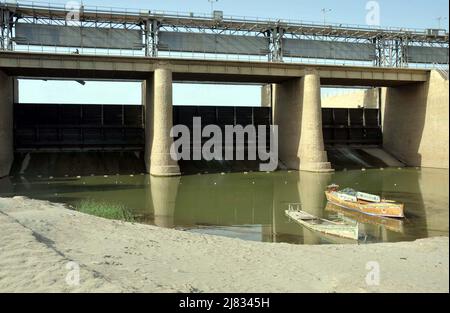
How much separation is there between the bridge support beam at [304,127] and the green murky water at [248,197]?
2151mm

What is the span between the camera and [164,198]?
23250mm

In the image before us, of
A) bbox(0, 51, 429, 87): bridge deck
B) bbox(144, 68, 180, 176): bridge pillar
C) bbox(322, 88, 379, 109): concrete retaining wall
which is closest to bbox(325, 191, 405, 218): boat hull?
bbox(144, 68, 180, 176): bridge pillar

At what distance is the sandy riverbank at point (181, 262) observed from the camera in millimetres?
6328

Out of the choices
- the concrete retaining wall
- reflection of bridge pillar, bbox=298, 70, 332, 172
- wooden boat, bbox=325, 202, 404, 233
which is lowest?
wooden boat, bbox=325, 202, 404, 233

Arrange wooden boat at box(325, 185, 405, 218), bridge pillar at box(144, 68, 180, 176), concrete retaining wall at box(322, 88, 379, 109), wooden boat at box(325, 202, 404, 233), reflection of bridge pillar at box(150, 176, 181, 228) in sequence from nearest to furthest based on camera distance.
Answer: wooden boat at box(325, 202, 404, 233), wooden boat at box(325, 185, 405, 218), reflection of bridge pillar at box(150, 176, 181, 228), bridge pillar at box(144, 68, 180, 176), concrete retaining wall at box(322, 88, 379, 109)

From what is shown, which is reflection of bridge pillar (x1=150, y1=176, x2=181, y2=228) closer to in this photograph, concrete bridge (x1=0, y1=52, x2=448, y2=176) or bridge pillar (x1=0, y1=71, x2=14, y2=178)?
concrete bridge (x1=0, y1=52, x2=448, y2=176)

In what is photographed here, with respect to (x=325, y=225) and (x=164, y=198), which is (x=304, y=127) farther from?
(x=325, y=225)

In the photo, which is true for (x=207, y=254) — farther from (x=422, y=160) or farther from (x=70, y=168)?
(x=422, y=160)

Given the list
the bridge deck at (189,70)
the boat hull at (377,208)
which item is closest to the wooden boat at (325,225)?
the boat hull at (377,208)

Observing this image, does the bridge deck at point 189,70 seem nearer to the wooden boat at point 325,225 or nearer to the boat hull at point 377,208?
the boat hull at point 377,208

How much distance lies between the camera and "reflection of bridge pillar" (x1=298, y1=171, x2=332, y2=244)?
14.7m

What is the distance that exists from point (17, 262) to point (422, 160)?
1456 inches

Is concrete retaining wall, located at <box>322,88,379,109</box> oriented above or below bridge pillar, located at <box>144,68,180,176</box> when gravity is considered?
above

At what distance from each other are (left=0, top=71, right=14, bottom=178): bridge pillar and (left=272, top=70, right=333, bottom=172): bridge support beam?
23.5 meters
